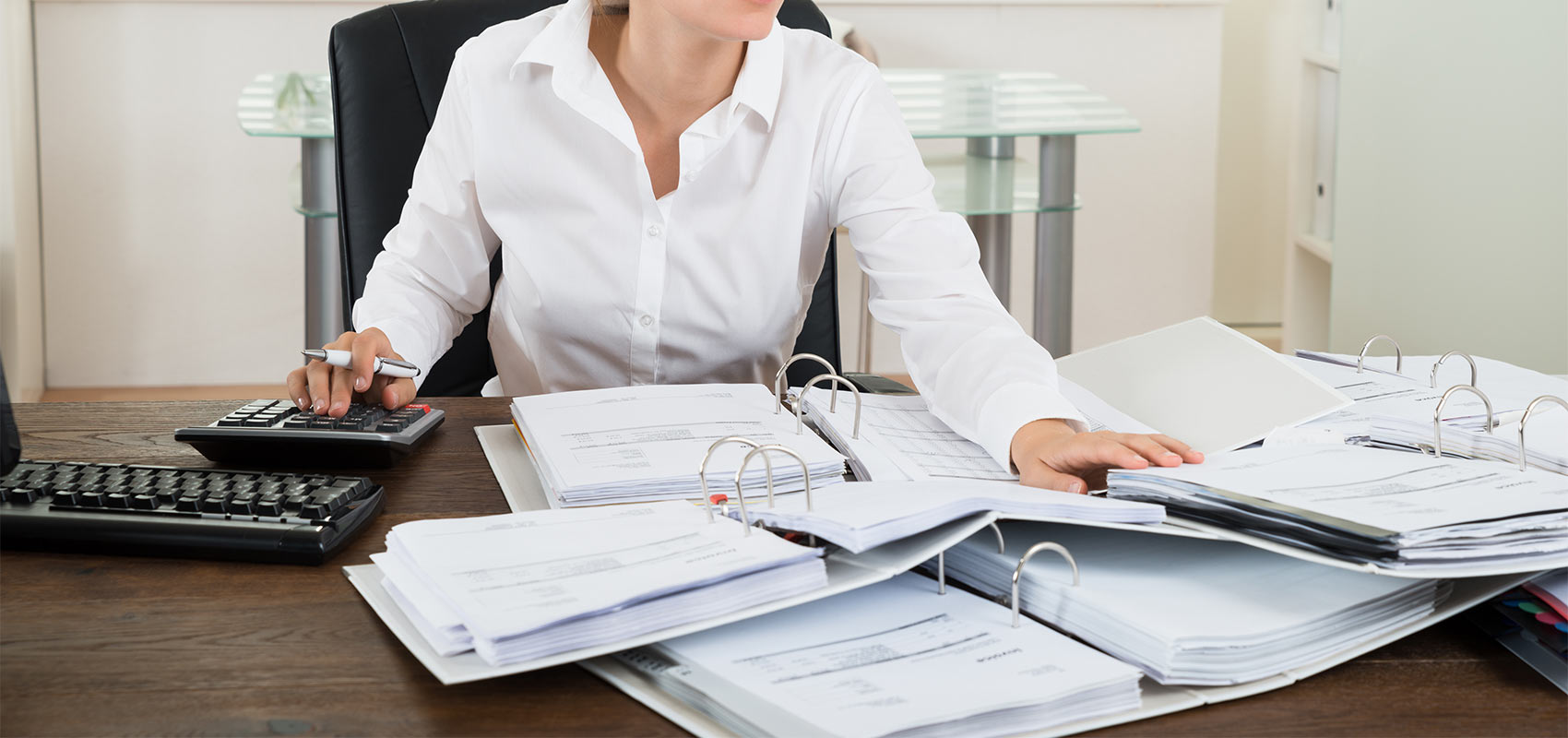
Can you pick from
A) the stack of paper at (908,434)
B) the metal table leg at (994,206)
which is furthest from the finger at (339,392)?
the metal table leg at (994,206)

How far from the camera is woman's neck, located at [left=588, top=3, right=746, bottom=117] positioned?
1.27 metres

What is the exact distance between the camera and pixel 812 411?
0.99m

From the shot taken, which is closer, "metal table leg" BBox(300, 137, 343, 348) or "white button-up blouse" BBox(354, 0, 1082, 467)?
"white button-up blouse" BBox(354, 0, 1082, 467)

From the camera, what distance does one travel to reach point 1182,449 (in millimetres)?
813

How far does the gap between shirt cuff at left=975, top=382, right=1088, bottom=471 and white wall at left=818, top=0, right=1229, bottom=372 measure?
100 inches

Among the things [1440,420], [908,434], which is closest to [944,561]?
[908,434]

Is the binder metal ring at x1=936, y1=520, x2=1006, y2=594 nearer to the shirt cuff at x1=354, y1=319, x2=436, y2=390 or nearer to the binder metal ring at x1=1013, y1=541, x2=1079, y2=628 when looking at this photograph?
the binder metal ring at x1=1013, y1=541, x2=1079, y2=628

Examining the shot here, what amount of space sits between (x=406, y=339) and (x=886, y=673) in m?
0.78

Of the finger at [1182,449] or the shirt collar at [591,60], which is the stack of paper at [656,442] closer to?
the finger at [1182,449]

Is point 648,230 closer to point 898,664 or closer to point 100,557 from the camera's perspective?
point 100,557

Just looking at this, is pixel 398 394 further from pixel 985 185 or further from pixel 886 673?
pixel 985 185

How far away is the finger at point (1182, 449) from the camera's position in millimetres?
803

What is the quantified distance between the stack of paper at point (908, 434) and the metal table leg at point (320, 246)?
1.33m

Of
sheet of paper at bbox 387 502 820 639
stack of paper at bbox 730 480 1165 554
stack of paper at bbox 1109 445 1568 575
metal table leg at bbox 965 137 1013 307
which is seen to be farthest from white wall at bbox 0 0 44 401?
stack of paper at bbox 1109 445 1568 575
